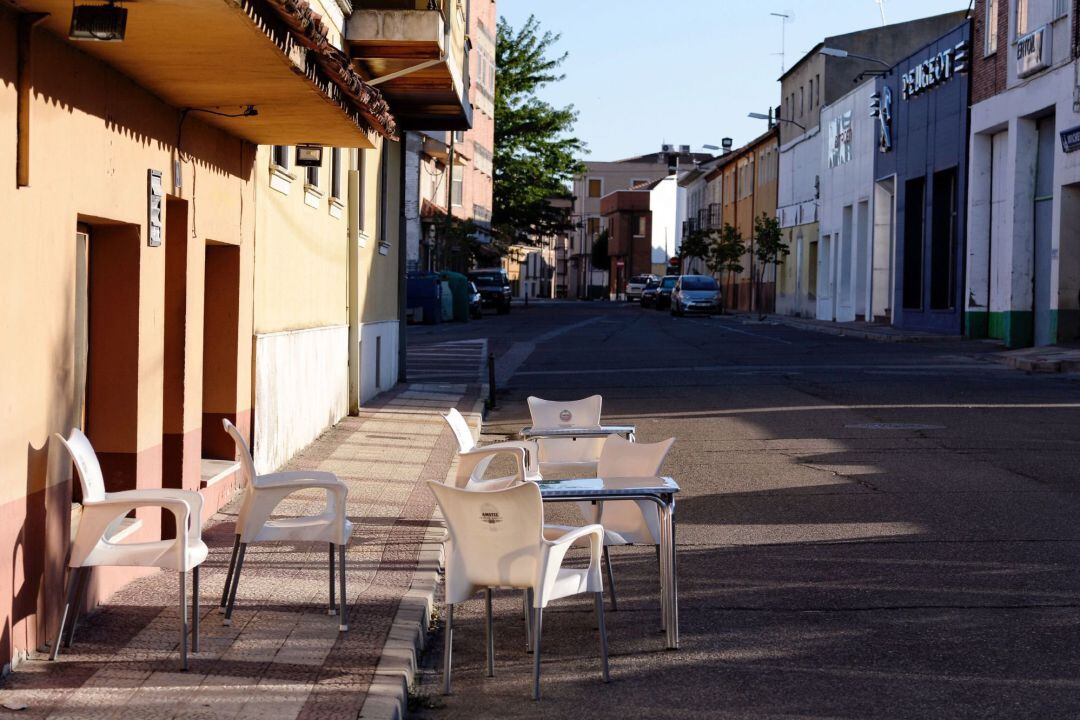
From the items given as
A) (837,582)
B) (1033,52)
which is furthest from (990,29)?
(837,582)

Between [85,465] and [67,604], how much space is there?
1.91 ft

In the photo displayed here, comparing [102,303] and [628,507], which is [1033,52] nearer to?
[628,507]

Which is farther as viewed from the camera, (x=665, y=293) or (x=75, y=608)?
(x=665, y=293)

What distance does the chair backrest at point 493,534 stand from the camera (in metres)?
5.89

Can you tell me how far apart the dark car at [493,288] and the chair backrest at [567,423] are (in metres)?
52.7

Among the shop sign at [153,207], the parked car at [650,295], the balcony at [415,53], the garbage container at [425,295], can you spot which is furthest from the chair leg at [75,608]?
the parked car at [650,295]

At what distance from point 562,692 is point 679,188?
117 m

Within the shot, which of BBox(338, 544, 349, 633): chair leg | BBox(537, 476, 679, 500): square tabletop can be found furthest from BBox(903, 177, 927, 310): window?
BBox(338, 544, 349, 633): chair leg

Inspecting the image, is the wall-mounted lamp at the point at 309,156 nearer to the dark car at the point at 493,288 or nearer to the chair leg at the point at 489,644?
the chair leg at the point at 489,644

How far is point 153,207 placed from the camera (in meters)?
8.48

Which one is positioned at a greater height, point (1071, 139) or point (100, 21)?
point (1071, 139)

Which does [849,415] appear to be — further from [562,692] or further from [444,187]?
[444,187]

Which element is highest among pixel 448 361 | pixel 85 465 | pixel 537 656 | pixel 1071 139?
pixel 1071 139

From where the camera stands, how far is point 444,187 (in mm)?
64625
